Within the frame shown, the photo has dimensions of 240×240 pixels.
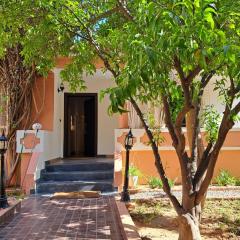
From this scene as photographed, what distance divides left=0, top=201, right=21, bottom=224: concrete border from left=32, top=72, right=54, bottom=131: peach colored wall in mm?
3759

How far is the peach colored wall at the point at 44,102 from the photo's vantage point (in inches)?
454

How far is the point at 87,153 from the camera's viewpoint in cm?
1374

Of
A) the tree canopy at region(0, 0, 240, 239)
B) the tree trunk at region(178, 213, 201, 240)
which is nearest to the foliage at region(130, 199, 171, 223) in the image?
the tree canopy at region(0, 0, 240, 239)

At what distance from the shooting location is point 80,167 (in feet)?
36.0

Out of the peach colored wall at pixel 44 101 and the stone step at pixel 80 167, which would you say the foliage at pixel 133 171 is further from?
the peach colored wall at pixel 44 101

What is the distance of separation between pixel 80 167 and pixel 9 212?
12.5 ft

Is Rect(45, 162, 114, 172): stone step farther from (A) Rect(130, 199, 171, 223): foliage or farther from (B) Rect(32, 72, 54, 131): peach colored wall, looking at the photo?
(A) Rect(130, 199, 171, 223): foliage

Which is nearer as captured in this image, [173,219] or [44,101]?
[173,219]

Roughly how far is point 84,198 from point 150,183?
1.93m

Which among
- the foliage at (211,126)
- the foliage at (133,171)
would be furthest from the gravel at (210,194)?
the foliage at (211,126)

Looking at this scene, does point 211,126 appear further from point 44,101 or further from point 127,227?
point 44,101

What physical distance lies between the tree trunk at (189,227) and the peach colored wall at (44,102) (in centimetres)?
735

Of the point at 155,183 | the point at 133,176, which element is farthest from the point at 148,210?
the point at 133,176

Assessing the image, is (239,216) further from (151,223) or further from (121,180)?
(121,180)
